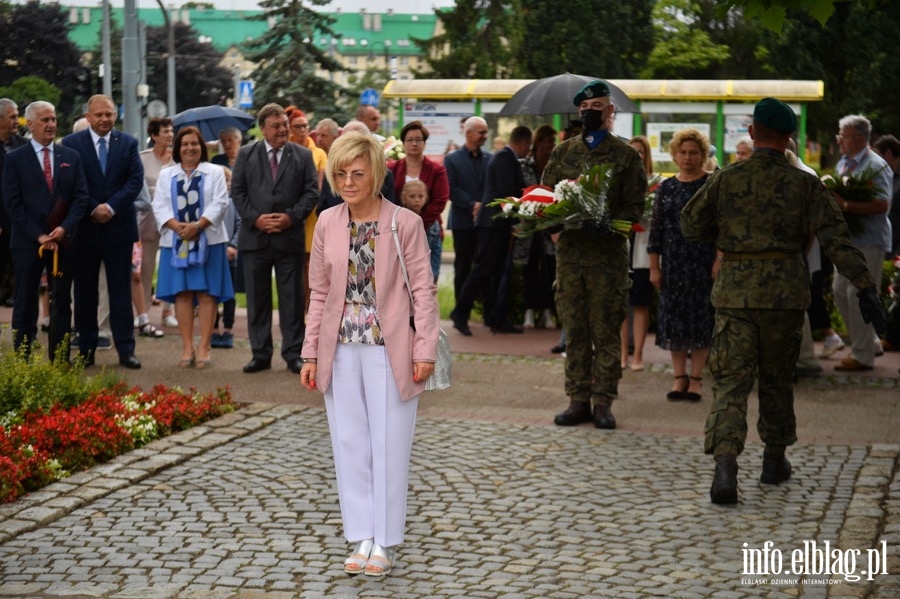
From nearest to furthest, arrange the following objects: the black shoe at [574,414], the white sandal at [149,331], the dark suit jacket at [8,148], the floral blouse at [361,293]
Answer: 1. the floral blouse at [361,293]
2. the black shoe at [574,414]
3. the dark suit jacket at [8,148]
4. the white sandal at [149,331]

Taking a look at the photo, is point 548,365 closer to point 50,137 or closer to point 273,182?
point 273,182

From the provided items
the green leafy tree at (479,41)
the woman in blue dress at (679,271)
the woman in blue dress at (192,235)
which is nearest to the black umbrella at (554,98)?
the woman in blue dress at (192,235)

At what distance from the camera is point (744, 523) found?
7.15m

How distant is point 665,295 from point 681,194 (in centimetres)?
83

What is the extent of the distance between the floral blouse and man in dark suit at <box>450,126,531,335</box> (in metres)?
8.10

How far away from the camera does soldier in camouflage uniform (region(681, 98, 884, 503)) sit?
24.7 feet

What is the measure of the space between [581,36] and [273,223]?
3960cm

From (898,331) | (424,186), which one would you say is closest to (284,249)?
(424,186)

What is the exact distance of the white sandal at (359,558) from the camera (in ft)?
20.3

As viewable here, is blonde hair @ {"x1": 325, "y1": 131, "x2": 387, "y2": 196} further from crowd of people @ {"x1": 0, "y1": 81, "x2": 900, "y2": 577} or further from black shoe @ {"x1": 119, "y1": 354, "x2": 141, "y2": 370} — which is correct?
black shoe @ {"x1": 119, "y1": 354, "x2": 141, "y2": 370}

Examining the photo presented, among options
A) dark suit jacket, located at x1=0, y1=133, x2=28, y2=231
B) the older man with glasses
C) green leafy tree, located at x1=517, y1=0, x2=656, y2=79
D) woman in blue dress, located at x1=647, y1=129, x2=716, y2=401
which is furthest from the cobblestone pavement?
green leafy tree, located at x1=517, y1=0, x2=656, y2=79

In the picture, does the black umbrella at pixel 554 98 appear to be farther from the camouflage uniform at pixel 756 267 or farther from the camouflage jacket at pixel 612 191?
the camouflage uniform at pixel 756 267

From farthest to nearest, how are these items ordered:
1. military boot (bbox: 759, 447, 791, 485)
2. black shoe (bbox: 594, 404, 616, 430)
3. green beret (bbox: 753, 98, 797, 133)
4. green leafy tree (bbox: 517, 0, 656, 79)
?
1. green leafy tree (bbox: 517, 0, 656, 79)
2. black shoe (bbox: 594, 404, 616, 430)
3. military boot (bbox: 759, 447, 791, 485)
4. green beret (bbox: 753, 98, 797, 133)

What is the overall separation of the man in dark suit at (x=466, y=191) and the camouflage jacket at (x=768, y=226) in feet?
24.6
